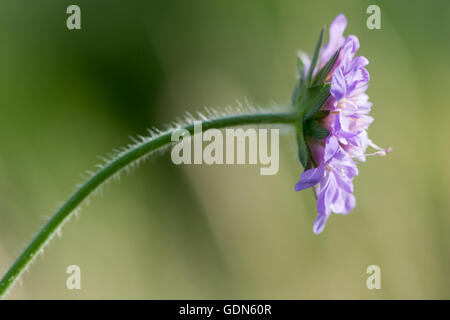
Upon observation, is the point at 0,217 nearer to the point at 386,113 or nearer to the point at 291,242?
the point at 291,242

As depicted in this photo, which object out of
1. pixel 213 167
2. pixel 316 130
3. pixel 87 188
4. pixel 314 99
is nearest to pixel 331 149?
pixel 316 130

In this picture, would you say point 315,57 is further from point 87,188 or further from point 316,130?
point 87,188

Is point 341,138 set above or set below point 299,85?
below

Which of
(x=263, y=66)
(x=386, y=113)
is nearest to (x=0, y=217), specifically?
(x=263, y=66)

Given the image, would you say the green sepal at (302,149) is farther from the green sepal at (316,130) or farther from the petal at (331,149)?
the petal at (331,149)

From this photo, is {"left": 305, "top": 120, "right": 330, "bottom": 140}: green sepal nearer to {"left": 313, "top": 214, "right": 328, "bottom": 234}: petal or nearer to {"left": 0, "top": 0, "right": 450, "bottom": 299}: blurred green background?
{"left": 313, "top": 214, "right": 328, "bottom": 234}: petal

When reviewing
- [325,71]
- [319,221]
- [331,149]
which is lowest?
[319,221]
